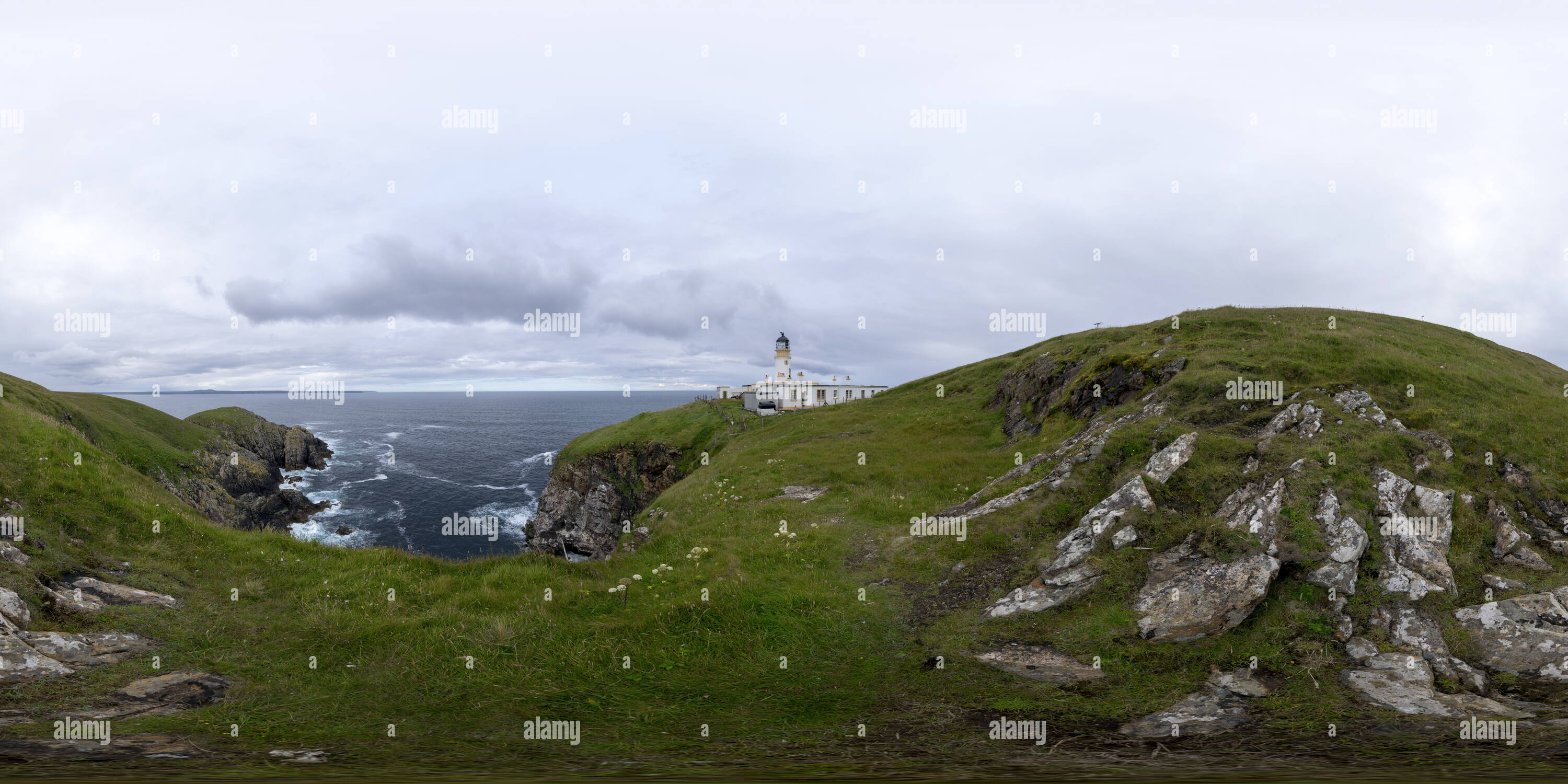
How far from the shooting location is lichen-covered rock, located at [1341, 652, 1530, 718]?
936cm

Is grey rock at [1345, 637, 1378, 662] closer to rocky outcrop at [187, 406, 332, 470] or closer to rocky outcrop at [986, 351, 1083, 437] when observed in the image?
rocky outcrop at [986, 351, 1083, 437]

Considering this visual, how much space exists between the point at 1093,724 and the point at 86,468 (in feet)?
81.9

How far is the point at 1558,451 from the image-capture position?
1667 centimetres

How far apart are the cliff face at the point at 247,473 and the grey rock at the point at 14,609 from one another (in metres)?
43.6

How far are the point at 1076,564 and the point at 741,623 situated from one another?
801cm

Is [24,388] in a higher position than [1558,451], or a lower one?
higher

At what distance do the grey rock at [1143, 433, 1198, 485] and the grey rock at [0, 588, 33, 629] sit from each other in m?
23.9

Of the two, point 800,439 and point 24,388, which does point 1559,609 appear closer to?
point 800,439

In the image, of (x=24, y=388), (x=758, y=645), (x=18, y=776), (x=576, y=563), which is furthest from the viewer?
(x=24, y=388)

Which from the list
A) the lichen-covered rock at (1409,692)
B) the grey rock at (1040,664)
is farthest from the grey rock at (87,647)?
the lichen-covered rock at (1409,692)

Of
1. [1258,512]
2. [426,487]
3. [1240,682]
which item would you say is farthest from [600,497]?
[1240,682]

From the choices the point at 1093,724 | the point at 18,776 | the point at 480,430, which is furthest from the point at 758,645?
the point at 480,430

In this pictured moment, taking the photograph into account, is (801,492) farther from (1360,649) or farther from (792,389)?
(792,389)

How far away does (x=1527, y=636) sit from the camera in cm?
1084
